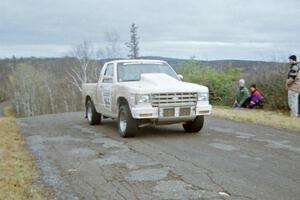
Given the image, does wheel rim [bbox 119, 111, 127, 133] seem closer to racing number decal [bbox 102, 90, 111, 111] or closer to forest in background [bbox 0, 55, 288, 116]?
racing number decal [bbox 102, 90, 111, 111]

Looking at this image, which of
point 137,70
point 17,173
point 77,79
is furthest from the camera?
point 77,79

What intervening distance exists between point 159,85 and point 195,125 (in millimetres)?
1333

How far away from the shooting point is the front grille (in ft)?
34.1

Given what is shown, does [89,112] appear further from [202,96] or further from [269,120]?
[269,120]

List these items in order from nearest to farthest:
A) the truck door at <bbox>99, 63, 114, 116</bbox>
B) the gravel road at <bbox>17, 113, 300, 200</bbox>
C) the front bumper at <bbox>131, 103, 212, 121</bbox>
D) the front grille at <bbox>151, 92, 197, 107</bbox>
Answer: the gravel road at <bbox>17, 113, 300, 200</bbox> < the front bumper at <bbox>131, 103, 212, 121</bbox> < the front grille at <bbox>151, 92, 197, 107</bbox> < the truck door at <bbox>99, 63, 114, 116</bbox>

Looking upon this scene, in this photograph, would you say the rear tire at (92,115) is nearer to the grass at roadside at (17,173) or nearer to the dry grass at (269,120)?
the grass at roadside at (17,173)

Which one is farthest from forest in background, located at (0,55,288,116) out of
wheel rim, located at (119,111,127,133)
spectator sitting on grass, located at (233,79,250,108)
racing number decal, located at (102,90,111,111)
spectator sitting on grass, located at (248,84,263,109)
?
wheel rim, located at (119,111,127,133)

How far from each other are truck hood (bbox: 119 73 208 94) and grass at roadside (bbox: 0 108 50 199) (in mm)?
2708

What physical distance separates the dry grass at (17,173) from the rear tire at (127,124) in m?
2.17

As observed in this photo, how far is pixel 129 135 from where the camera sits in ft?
35.2

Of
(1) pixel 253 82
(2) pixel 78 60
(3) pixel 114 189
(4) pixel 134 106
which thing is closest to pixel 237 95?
(1) pixel 253 82

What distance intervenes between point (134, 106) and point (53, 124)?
15.3ft

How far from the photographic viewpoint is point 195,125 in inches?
443

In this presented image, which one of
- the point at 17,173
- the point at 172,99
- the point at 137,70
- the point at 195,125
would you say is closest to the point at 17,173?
the point at 17,173
